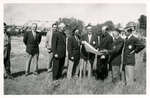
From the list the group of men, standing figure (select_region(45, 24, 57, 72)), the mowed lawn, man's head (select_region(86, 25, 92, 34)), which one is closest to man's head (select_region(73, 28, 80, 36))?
the group of men

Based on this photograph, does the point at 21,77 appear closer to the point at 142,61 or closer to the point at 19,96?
the point at 19,96

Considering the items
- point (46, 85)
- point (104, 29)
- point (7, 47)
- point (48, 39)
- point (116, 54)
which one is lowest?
point (46, 85)

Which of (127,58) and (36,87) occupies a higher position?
(127,58)

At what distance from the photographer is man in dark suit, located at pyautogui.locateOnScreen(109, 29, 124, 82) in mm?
3617

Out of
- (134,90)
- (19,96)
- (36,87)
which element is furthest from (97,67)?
(19,96)

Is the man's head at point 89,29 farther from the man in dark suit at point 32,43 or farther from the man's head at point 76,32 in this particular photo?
the man in dark suit at point 32,43

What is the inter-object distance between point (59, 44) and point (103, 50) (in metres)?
0.59

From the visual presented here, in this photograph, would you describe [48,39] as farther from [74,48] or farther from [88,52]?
[88,52]

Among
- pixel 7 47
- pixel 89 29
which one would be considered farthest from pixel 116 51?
pixel 7 47

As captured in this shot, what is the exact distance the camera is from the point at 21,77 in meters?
3.62

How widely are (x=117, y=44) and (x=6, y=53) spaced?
1.47 metres

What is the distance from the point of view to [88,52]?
11.9ft

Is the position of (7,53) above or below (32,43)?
below

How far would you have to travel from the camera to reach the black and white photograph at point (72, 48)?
11.7 ft
